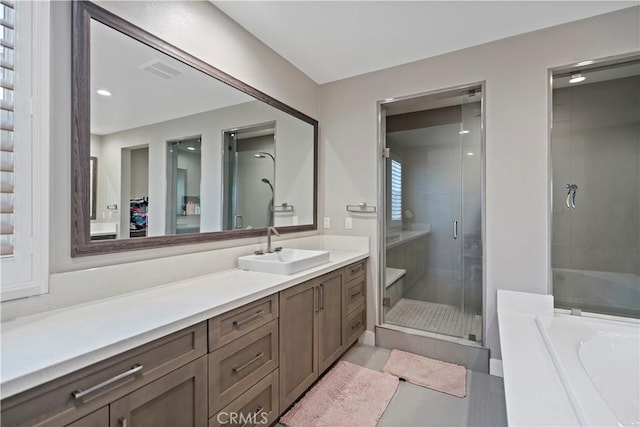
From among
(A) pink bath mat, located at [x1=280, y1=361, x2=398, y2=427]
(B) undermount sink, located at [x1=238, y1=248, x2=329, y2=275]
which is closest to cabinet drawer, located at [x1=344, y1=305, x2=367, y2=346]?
(A) pink bath mat, located at [x1=280, y1=361, x2=398, y2=427]

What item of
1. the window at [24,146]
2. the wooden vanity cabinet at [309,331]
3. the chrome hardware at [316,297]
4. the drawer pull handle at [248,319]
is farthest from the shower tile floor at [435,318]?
the window at [24,146]

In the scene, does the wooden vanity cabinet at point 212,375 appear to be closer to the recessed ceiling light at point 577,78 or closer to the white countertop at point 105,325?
the white countertop at point 105,325

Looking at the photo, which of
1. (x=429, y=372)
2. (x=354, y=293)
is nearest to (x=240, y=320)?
(x=354, y=293)

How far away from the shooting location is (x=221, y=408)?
1269 mm

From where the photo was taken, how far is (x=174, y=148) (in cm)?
176

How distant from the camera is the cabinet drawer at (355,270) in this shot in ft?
8.06

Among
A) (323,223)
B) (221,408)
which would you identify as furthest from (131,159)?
(323,223)

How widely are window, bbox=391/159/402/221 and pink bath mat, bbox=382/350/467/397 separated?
129 cm

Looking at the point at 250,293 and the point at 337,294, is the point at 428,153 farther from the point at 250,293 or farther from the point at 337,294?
the point at 250,293

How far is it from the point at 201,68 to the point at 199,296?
1396mm

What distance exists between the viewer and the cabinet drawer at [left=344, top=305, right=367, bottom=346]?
2459mm

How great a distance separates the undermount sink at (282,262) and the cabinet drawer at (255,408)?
0.57 meters

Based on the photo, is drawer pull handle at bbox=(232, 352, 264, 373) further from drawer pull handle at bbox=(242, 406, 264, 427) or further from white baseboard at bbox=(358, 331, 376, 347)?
white baseboard at bbox=(358, 331, 376, 347)

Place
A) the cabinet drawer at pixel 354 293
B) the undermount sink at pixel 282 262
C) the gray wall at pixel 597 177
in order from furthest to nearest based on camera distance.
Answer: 1. the cabinet drawer at pixel 354 293
2. the gray wall at pixel 597 177
3. the undermount sink at pixel 282 262
